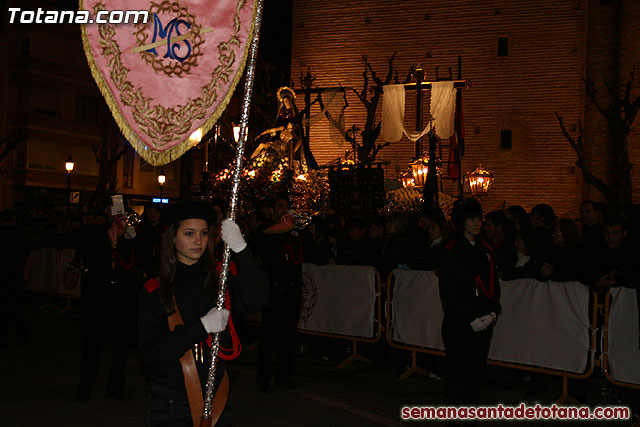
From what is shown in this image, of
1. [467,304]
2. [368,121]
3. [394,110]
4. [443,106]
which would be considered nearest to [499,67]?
[394,110]

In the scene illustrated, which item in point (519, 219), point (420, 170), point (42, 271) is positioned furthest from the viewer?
point (420, 170)

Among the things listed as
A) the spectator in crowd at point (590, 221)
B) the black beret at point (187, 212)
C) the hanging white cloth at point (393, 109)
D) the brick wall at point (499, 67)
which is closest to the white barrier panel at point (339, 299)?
the spectator in crowd at point (590, 221)

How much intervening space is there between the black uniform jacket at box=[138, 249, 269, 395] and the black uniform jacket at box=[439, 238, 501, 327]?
2.83 metres

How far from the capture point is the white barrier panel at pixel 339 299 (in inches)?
412

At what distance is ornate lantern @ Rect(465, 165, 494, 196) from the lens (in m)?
27.1

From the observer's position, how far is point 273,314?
8617 mm

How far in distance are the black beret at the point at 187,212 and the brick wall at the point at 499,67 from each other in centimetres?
2288

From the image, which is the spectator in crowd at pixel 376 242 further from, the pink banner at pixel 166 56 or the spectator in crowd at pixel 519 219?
the pink banner at pixel 166 56

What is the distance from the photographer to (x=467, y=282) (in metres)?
6.59

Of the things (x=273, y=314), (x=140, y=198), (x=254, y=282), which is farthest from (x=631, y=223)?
(x=140, y=198)

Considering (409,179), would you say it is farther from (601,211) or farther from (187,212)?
(187,212)

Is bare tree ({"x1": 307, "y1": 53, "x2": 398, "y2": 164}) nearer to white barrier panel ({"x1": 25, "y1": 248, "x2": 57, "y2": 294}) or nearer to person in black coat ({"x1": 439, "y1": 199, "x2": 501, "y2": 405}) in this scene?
white barrier panel ({"x1": 25, "y1": 248, "x2": 57, "y2": 294})

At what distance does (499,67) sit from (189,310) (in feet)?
86.6

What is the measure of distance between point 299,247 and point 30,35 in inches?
1481
